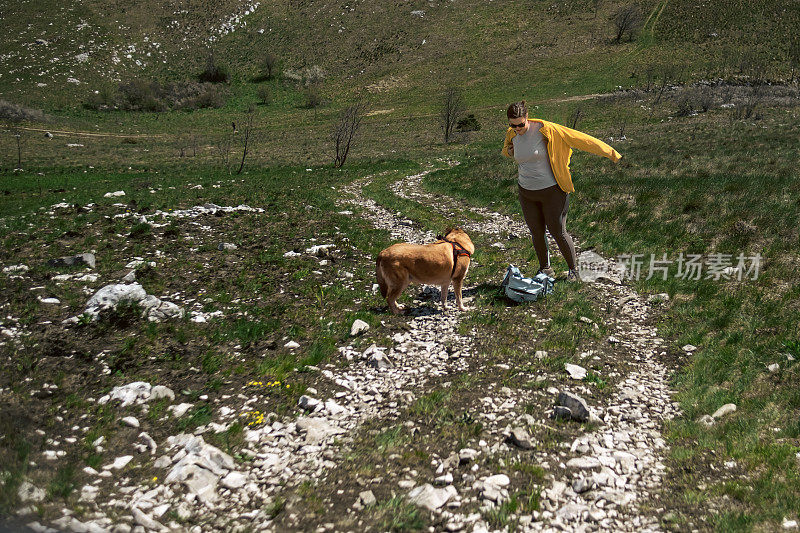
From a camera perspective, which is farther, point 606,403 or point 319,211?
point 319,211

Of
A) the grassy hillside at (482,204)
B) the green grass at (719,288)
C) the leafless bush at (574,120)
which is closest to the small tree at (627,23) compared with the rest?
the grassy hillside at (482,204)

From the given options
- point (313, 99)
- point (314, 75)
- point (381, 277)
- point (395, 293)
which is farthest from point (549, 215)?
point (314, 75)

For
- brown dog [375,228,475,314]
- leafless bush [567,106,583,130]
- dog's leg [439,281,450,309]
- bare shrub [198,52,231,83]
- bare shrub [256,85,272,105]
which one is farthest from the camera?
bare shrub [198,52,231,83]

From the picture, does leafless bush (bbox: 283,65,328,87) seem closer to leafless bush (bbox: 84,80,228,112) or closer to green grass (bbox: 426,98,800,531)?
leafless bush (bbox: 84,80,228,112)

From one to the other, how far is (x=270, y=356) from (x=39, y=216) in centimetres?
1398

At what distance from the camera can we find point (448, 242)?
8203 millimetres

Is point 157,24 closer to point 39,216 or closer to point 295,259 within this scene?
point 39,216

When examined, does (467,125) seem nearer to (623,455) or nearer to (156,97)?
(623,455)

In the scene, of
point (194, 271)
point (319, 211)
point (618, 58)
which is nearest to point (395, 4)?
point (618, 58)

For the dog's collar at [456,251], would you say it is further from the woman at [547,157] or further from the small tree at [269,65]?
the small tree at [269,65]

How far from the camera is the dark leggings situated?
871cm

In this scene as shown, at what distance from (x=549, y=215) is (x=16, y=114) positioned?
7952 cm

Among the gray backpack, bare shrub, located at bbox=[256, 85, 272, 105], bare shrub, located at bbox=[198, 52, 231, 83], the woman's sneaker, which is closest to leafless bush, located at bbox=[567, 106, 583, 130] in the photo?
the woman's sneaker

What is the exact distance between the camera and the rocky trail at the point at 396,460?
379 centimetres
